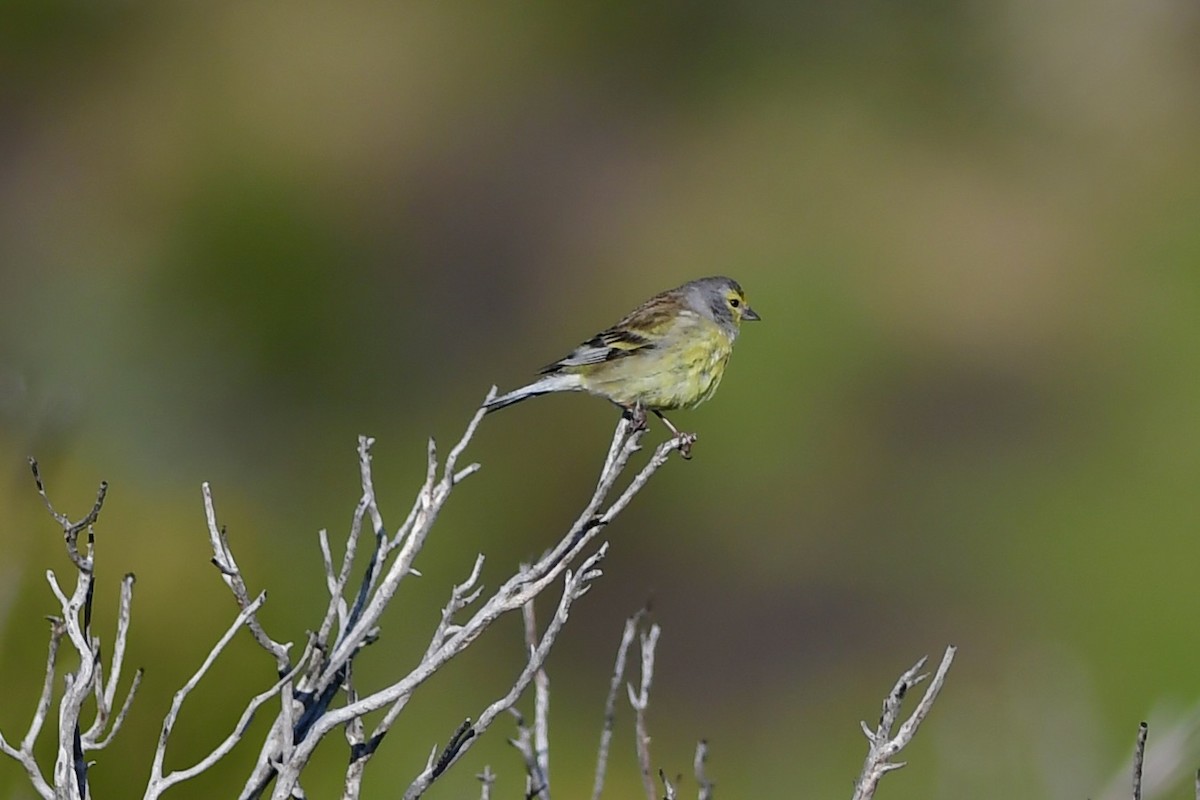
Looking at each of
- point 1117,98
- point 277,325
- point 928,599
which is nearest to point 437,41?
point 277,325

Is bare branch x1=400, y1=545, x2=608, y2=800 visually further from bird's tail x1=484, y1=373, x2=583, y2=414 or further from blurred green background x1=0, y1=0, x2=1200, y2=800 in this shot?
bird's tail x1=484, y1=373, x2=583, y2=414

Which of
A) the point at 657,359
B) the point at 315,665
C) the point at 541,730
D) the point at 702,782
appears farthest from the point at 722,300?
the point at 315,665

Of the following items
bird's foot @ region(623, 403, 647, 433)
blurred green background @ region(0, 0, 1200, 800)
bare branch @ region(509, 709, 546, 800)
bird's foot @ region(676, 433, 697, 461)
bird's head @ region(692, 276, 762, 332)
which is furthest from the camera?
blurred green background @ region(0, 0, 1200, 800)

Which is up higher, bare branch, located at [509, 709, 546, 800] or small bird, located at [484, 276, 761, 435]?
small bird, located at [484, 276, 761, 435]

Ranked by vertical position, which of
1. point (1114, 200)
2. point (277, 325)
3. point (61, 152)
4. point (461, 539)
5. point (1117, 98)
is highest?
point (1117, 98)

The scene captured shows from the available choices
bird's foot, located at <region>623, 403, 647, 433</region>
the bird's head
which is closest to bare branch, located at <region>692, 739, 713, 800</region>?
bird's foot, located at <region>623, 403, 647, 433</region>

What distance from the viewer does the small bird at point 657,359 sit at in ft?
21.6

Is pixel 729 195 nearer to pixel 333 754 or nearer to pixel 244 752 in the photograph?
pixel 333 754

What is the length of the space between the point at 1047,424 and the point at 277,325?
30.9 feet

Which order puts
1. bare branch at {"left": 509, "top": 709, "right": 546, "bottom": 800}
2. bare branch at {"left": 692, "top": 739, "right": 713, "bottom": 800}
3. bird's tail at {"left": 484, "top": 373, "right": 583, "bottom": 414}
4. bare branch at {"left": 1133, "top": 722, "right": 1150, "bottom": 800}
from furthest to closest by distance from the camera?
bird's tail at {"left": 484, "top": 373, "right": 583, "bottom": 414} < bare branch at {"left": 509, "top": 709, "right": 546, "bottom": 800} < bare branch at {"left": 692, "top": 739, "right": 713, "bottom": 800} < bare branch at {"left": 1133, "top": 722, "right": 1150, "bottom": 800}

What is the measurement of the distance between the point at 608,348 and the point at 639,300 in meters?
14.8

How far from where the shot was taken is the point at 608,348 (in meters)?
6.81

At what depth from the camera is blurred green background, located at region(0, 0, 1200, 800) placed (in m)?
12.7

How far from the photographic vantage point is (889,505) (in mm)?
17328
